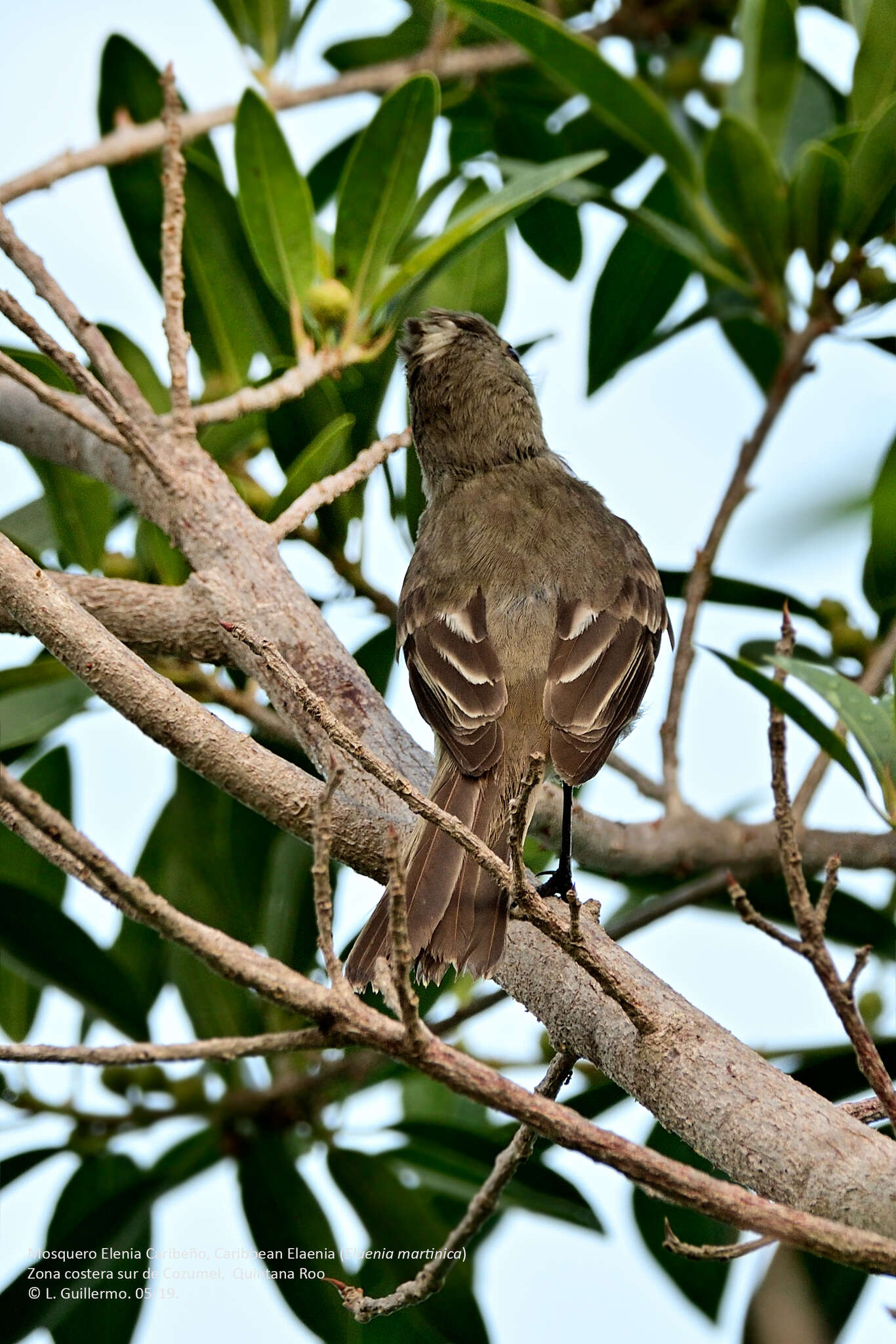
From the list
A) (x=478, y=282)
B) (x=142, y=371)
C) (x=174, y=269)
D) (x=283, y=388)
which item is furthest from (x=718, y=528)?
(x=142, y=371)

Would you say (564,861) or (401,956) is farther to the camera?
(564,861)

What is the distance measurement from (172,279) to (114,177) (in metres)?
1.14

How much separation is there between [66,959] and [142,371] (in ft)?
5.07

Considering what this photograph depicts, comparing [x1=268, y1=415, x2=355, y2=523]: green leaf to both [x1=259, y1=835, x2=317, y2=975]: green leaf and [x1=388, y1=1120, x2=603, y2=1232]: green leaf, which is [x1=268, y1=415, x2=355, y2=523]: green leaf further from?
[x1=388, y1=1120, x2=603, y2=1232]: green leaf

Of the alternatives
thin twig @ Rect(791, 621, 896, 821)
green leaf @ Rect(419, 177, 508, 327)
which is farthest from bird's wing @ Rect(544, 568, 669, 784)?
green leaf @ Rect(419, 177, 508, 327)

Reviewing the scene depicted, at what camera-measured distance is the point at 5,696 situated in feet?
10.9

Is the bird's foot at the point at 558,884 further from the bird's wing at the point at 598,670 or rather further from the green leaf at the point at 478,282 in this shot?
the green leaf at the point at 478,282

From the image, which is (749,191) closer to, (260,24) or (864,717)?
(260,24)

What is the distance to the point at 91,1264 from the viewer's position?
334 centimetres

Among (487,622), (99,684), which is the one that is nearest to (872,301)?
(487,622)

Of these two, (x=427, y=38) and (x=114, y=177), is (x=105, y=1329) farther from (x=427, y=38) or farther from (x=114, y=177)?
(x=427, y=38)

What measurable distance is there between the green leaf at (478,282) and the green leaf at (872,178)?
90 centimetres

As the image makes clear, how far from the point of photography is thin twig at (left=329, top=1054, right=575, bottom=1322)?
6.59 feet

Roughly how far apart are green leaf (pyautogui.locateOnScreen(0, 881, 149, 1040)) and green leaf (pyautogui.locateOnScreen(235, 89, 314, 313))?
162 centimetres
